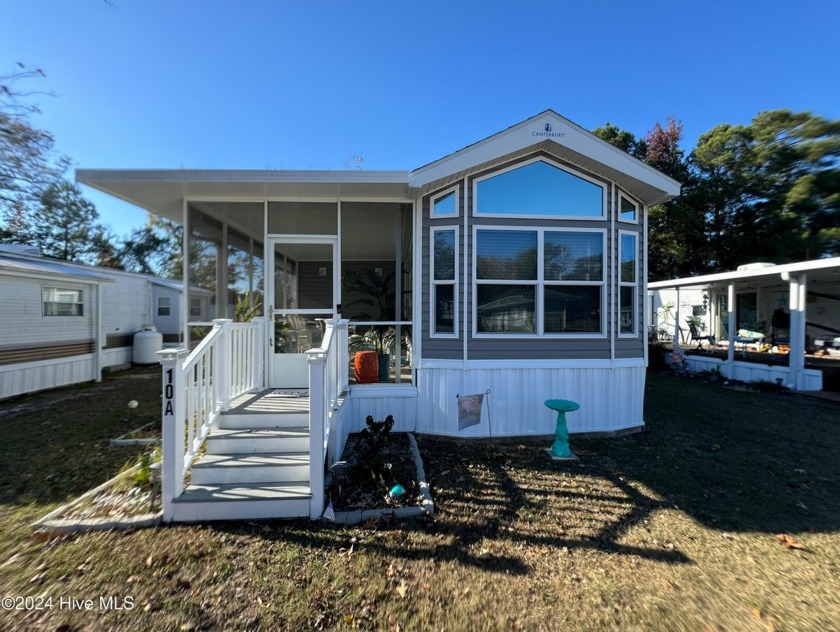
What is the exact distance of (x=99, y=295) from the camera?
1020cm

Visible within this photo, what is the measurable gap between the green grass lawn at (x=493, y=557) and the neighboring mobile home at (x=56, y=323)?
11.7ft

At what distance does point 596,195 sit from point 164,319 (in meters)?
15.4

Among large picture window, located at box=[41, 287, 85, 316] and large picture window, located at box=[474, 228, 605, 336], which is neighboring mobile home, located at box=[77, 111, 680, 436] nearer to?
large picture window, located at box=[474, 228, 605, 336]

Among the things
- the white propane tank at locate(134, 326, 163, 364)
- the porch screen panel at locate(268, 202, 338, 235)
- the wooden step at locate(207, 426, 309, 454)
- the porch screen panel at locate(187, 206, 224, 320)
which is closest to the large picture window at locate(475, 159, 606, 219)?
the porch screen panel at locate(268, 202, 338, 235)

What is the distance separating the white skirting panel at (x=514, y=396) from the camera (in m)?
5.16

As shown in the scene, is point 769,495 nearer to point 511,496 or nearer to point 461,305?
point 511,496

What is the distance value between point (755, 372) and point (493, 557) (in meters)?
10.4

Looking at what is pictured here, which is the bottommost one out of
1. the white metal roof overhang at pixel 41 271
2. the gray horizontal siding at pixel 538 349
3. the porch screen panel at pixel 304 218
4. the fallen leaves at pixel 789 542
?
the fallen leaves at pixel 789 542

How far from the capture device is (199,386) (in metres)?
3.49

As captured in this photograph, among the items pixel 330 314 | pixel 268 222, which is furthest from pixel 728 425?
pixel 268 222

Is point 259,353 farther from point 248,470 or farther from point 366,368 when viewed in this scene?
point 248,470

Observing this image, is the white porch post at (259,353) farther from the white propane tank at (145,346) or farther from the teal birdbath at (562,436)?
the white propane tank at (145,346)

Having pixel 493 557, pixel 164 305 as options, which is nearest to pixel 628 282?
pixel 493 557

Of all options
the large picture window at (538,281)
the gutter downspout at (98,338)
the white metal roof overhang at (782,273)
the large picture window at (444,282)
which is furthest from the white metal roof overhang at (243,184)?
the white metal roof overhang at (782,273)
